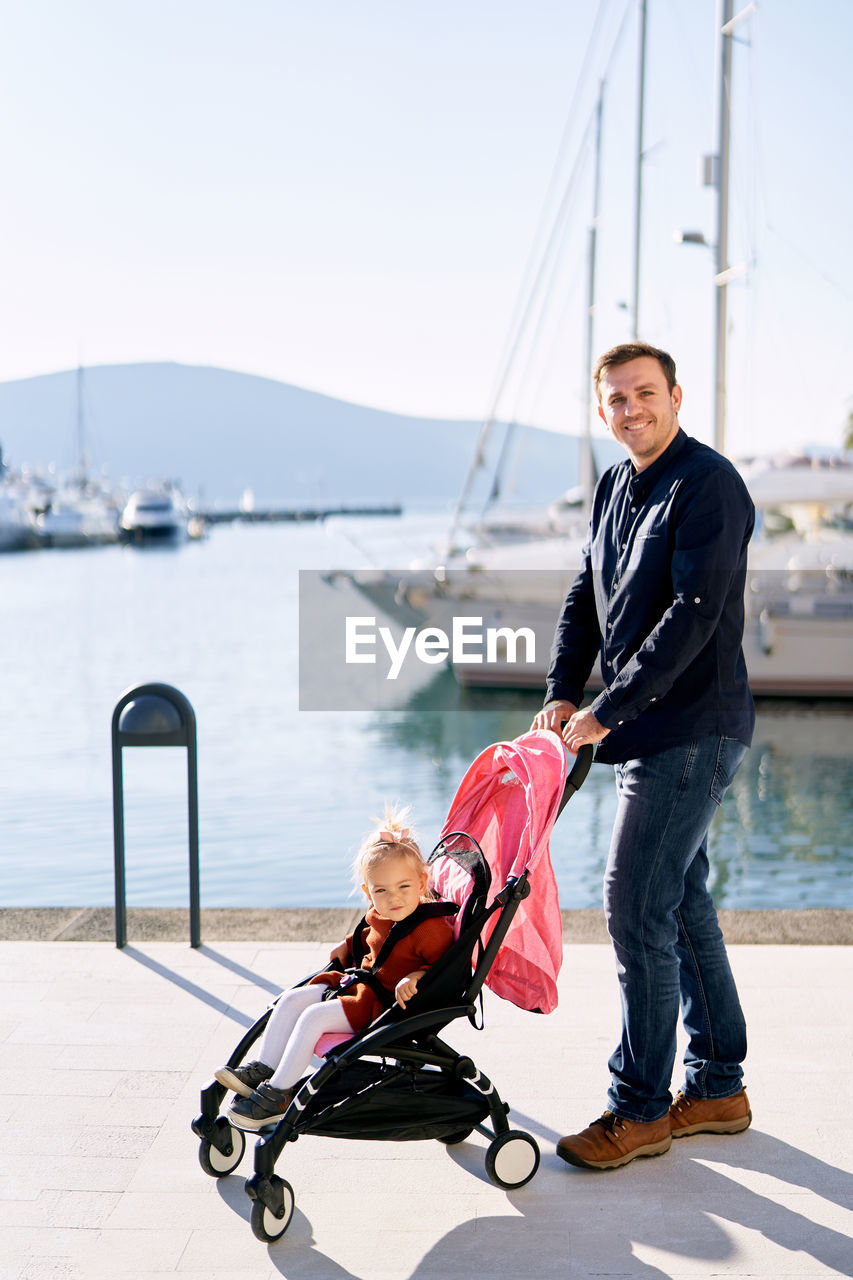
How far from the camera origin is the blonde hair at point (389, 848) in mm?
2869

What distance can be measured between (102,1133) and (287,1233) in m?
0.65

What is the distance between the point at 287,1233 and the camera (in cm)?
270

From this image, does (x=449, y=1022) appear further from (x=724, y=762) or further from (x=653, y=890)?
(x=724, y=762)

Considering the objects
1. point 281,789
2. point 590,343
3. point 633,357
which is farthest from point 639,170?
point 633,357

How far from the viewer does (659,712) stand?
3014mm

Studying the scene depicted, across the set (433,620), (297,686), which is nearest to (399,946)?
(433,620)

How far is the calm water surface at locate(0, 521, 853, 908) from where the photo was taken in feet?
32.4

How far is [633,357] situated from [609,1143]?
1.79 m

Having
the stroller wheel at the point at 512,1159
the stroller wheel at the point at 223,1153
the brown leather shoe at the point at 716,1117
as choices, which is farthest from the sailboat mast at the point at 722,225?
the stroller wheel at the point at 223,1153

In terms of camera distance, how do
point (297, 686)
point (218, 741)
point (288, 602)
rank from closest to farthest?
1. point (218, 741)
2. point (297, 686)
3. point (288, 602)

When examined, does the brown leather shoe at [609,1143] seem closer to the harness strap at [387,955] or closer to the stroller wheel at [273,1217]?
the harness strap at [387,955]

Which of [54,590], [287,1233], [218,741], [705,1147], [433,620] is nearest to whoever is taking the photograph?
[287,1233]

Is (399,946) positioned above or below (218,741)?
above

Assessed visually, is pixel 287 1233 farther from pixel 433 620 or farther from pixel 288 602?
pixel 288 602
